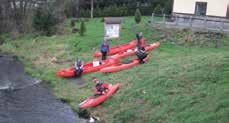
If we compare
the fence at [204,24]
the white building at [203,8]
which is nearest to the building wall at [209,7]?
the white building at [203,8]

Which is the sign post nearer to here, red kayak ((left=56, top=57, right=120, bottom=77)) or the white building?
red kayak ((left=56, top=57, right=120, bottom=77))

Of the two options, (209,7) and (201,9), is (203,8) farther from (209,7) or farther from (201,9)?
(209,7)

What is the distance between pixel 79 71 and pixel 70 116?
517cm

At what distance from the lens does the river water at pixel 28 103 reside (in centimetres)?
1382

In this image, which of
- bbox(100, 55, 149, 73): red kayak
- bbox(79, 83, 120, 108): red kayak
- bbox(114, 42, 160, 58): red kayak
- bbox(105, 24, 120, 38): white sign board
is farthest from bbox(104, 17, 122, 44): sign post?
bbox(79, 83, 120, 108): red kayak

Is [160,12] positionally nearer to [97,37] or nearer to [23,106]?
[97,37]

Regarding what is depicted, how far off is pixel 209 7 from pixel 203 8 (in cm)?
70

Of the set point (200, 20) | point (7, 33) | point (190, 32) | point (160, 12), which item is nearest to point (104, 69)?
point (190, 32)

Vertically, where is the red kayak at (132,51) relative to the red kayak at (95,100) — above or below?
above

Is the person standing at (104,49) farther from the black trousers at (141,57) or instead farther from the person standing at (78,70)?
the black trousers at (141,57)

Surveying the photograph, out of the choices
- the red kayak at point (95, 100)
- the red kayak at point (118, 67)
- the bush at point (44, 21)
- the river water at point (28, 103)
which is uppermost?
the bush at point (44, 21)

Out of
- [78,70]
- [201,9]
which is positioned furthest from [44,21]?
[201,9]

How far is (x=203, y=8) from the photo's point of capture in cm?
2914

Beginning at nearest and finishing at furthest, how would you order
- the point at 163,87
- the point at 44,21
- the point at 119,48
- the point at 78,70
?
the point at 163,87
the point at 78,70
the point at 119,48
the point at 44,21
